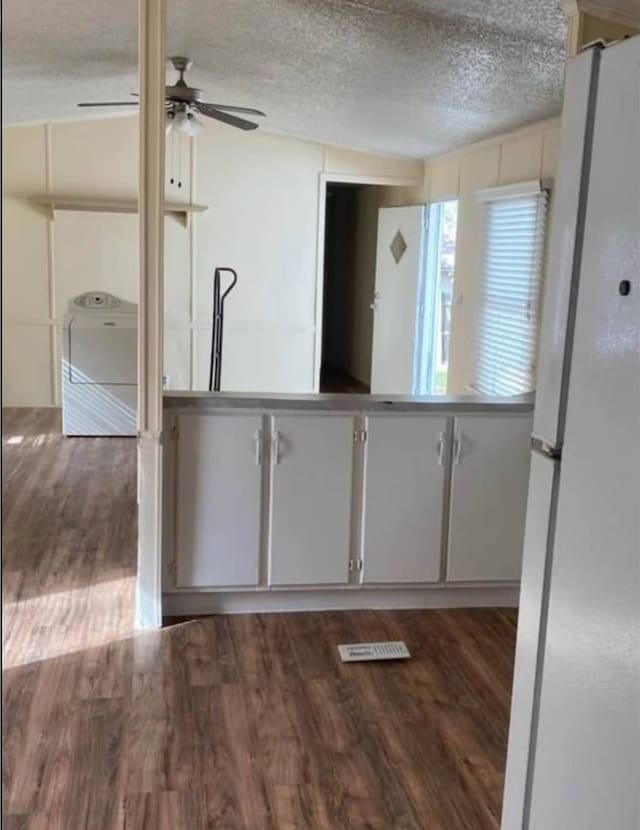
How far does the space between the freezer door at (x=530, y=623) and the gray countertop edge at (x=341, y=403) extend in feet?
6.73

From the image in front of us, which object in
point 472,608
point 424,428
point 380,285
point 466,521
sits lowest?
point 472,608

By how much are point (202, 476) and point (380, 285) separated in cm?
458

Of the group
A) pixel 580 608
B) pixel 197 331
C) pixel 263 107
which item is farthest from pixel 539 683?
pixel 197 331

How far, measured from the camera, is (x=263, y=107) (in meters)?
6.15

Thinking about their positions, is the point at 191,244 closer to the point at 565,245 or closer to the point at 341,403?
the point at 341,403

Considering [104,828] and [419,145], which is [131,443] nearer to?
[419,145]

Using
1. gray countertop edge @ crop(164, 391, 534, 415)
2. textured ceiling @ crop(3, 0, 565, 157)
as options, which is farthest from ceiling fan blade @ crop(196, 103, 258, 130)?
gray countertop edge @ crop(164, 391, 534, 415)

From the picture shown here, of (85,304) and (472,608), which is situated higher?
(85,304)

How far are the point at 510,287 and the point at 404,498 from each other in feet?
6.59

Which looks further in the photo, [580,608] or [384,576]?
[384,576]

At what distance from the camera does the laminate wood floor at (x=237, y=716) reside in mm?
2238

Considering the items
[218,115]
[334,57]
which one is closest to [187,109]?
[218,115]

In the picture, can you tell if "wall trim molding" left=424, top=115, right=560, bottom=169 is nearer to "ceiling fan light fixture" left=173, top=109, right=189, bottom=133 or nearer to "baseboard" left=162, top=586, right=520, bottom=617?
"ceiling fan light fixture" left=173, top=109, right=189, bottom=133

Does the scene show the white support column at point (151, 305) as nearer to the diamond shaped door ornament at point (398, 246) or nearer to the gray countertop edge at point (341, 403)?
the gray countertop edge at point (341, 403)
